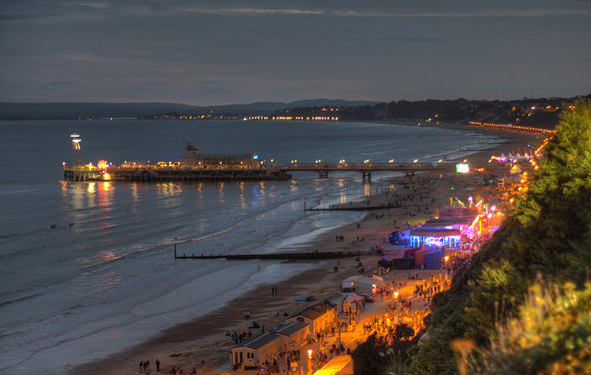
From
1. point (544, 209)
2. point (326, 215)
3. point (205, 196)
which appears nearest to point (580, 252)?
point (544, 209)

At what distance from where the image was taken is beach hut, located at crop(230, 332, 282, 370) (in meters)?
20.2

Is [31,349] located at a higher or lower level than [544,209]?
lower

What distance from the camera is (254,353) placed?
20.3 m

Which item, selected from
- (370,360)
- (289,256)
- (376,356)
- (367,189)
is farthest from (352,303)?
(367,189)

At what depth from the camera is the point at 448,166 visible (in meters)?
78.2

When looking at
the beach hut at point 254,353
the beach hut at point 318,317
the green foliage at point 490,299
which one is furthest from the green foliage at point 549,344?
the beach hut at point 318,317

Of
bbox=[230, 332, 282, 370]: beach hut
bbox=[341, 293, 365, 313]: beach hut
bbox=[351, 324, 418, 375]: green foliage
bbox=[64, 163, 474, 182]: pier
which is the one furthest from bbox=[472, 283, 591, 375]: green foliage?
bbox=[64, 163, 474, 182]: pier

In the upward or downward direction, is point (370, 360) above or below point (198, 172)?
below

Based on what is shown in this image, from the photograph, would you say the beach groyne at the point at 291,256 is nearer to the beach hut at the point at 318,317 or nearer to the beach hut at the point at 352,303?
the beach hut at the point at 352,303

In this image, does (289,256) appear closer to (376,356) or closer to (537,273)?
(376,356)

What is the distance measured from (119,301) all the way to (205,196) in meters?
38.4

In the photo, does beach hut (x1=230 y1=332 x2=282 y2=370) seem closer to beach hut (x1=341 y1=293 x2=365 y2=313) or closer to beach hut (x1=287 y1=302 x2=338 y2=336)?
beach hut (x1=287 y1=302 x2=338 y2=336)

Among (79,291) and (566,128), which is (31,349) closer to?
(79,291)

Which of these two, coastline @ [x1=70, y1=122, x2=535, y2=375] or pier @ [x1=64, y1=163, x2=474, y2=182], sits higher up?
pier @ [x1=64, y1=163, x2=474, y2=182]
